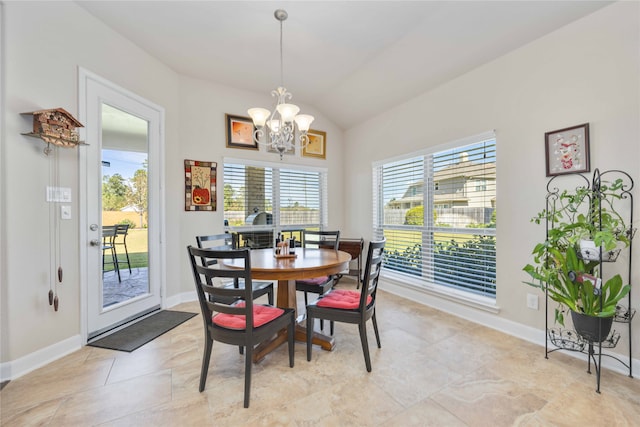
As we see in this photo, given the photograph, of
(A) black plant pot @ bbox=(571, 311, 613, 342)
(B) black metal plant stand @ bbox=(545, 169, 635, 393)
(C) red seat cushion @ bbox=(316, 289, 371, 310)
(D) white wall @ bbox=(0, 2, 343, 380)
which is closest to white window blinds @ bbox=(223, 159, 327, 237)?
(D) white wall @ bbox=(0, 2, 343, 380)

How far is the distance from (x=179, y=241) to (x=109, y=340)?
4.34 ft

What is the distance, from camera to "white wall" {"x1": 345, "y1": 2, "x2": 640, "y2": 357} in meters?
1.95

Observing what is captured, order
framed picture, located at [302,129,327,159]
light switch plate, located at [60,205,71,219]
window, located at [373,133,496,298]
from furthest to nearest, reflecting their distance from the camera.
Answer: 1. framed picture, located at [302,129,327,159]
2. window, located at [373,133,496,298]
3. light switch plate, located at [60,205,71,219]

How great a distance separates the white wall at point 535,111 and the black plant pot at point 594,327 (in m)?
0.35

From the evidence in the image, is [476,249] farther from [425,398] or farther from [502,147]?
[425,398]

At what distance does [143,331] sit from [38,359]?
0.73 m

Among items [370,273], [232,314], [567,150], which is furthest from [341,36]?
[232,314]

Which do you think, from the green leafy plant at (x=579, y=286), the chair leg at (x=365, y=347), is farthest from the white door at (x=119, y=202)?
the green leafy plant at (x=579, y=286)

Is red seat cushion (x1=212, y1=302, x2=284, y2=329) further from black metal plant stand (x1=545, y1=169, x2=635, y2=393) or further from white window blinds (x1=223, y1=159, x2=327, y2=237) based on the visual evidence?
white window blinds (x1=223, y1=159, x2=327, y2=237)

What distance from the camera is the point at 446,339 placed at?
2.51 meters

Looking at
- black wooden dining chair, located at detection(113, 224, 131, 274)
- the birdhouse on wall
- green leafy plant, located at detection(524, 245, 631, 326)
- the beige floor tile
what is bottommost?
the beige floor tile

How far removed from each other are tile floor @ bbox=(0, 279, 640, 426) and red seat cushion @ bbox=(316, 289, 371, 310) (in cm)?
45

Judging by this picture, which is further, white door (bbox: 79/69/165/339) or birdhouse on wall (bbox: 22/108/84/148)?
white door (bbox: 79/69/165/339)

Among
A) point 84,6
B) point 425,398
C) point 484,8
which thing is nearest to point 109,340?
point 425,398
